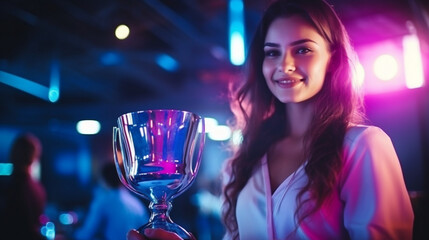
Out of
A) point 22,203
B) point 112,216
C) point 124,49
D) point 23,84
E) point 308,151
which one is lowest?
point 112,216

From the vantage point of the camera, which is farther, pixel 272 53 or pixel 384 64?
pixel 384 64

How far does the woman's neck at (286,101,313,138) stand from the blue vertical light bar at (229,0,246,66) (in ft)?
11.2

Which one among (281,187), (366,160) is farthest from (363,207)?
(281,187)

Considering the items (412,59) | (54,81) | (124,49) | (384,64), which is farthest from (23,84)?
(412,59)

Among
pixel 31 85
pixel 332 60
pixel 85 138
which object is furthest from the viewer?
pixel 85 138

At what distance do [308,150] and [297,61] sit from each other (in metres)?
0.29

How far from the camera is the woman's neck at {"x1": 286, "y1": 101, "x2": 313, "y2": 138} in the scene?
1.62 metres

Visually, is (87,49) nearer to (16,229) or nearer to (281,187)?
(16,229)

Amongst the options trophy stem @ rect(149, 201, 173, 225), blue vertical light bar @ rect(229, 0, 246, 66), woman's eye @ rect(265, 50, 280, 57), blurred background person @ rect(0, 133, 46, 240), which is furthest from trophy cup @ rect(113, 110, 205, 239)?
blue vertical light bar @ rect(229, 0, 246, 66)

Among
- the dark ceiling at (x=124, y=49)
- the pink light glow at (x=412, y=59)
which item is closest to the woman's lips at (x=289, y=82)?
the dark ceiling at (x=124, y=49)

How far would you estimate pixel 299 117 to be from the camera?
1.66 meters

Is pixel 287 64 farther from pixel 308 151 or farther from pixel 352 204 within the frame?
pixel 352 204

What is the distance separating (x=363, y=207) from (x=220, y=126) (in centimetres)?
998

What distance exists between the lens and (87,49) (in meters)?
6.99
